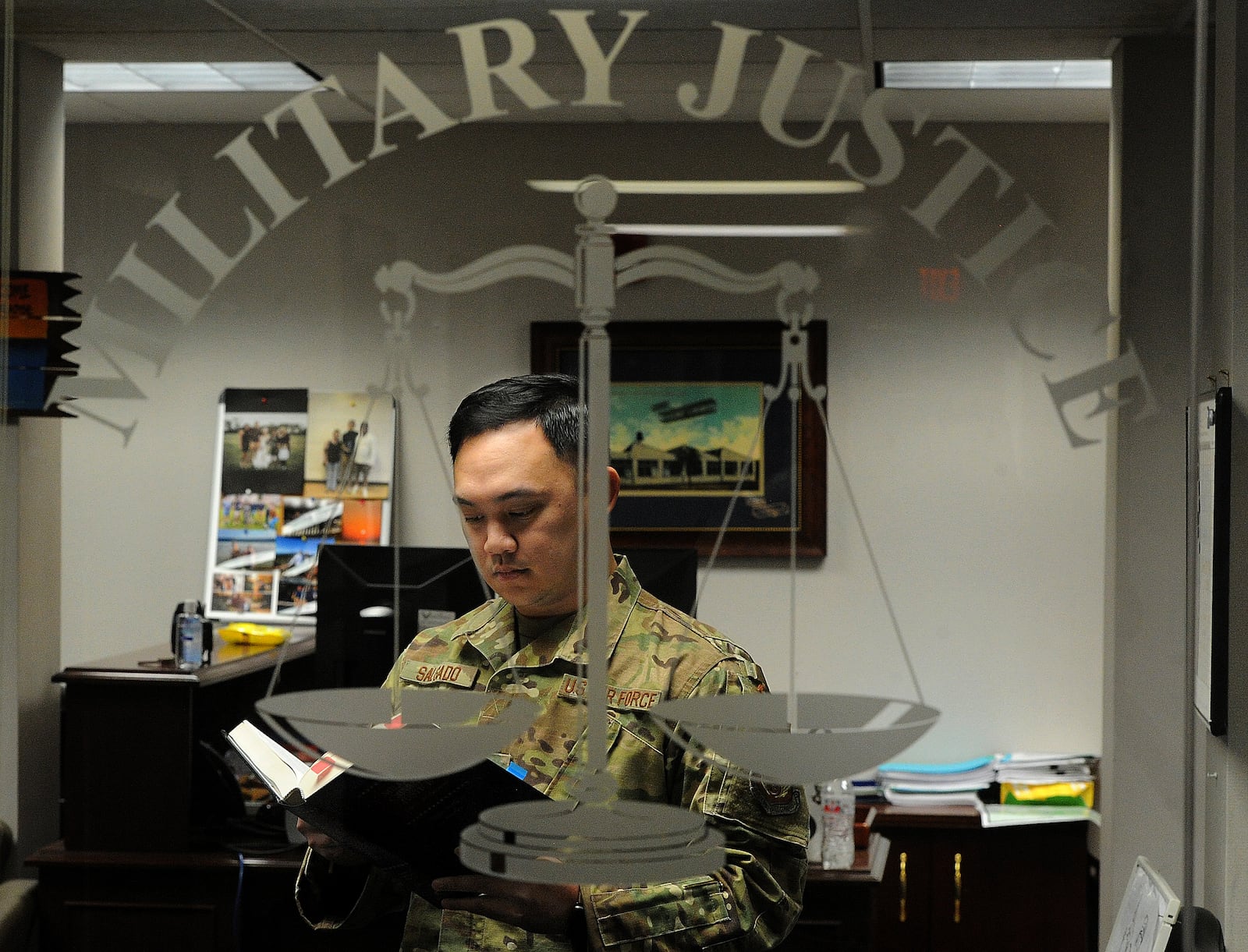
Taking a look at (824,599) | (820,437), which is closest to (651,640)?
(824,599)

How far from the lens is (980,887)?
166cm

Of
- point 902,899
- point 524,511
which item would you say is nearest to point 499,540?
point 524,511

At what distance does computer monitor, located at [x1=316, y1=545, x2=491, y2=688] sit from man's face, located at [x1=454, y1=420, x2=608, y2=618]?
0.24 ft

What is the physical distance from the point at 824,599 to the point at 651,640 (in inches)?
8.9

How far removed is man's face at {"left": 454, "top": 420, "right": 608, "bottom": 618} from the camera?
1515 millimetres

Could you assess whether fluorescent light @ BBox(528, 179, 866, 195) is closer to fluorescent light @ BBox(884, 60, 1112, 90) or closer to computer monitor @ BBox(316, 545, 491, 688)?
fluorescent light @ BBox(884, 60, 1112, 90)

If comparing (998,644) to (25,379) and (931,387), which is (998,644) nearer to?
(931,387)

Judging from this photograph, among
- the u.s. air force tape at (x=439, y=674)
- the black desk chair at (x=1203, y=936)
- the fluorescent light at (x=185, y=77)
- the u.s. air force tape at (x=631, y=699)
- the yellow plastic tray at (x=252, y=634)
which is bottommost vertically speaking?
the black desk chair at (x=1203, y=936)

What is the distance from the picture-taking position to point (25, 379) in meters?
1.75

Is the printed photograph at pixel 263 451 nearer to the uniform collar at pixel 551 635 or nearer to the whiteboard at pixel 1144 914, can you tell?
the uniform collar at pixel 551 635

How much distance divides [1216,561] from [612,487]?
0.77 m

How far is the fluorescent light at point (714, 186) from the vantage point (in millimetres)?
1574

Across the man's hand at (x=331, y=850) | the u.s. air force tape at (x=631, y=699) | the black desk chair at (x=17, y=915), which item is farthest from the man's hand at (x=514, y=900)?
the black desk chair at (x=17, y=915)

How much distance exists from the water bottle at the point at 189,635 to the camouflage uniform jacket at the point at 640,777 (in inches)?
12.5
